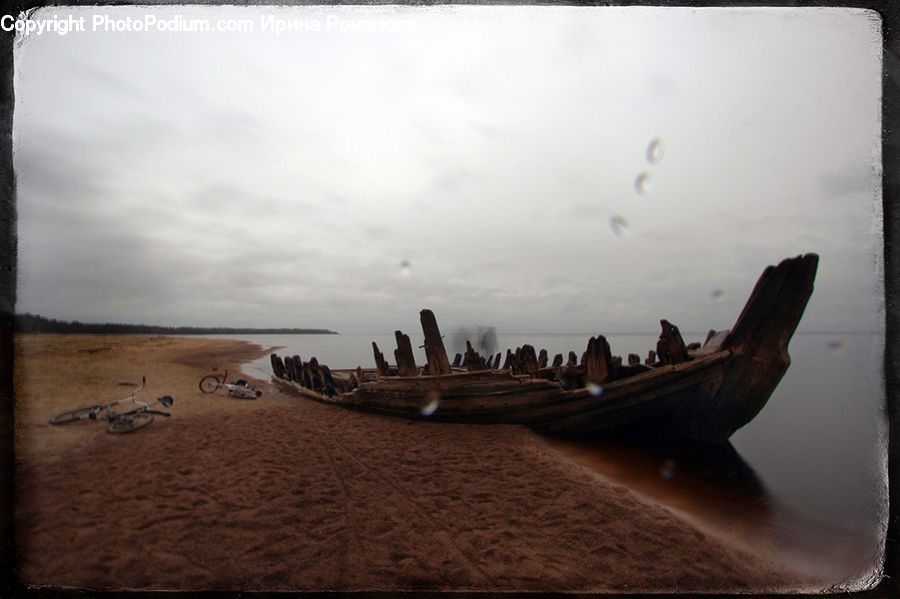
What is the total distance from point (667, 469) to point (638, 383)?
5.78 ft

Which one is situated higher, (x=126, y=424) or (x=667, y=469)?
(x=126, y=424)

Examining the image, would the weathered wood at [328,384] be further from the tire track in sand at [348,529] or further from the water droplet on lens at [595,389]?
the water droplet on lens at [595,389]

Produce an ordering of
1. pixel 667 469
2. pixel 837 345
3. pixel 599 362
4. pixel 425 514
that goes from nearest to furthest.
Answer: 1. pixel 425 514
2. pixel 837 345
3. pixel 667 469
4. pixel 599 362

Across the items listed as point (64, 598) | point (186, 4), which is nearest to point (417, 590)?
point (64, 598)

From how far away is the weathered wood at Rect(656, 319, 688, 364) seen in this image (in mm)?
6402

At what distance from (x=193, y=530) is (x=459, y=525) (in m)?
2.80

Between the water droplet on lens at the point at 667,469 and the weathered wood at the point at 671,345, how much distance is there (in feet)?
6.59

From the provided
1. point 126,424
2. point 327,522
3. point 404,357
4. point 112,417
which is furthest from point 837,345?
point 112,417

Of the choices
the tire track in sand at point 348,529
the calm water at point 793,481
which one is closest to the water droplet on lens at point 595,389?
the calm water at point 793,481

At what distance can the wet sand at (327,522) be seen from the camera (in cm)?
317

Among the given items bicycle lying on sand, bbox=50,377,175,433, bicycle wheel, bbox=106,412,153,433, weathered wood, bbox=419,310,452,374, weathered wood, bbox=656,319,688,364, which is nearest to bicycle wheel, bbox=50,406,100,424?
bicycle lying on sand, bbox=50,377,175,433

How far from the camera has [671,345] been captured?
6.44 m

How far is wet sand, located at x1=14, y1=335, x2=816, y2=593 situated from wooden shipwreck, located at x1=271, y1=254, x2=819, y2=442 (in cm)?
139

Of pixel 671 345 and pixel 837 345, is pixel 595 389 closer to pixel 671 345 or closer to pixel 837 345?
pixel 671 345
